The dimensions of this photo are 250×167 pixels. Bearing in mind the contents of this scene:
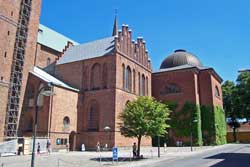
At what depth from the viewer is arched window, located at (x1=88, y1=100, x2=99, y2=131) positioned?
128ft

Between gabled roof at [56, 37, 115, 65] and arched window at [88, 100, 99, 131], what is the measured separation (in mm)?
7748

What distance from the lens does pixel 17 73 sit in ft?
121

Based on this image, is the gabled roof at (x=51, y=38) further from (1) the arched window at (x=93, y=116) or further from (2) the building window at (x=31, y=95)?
(1) the arched window at (x=93, y=116)

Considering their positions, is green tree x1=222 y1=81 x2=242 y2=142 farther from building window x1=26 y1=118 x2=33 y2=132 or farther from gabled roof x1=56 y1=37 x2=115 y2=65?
building window x1=26 y1=118 x2=33 y2=132

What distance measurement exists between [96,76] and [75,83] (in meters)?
3.84

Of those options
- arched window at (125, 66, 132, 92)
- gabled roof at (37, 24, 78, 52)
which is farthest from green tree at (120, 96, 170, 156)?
gabled roof at (37, 24, 78, 52)

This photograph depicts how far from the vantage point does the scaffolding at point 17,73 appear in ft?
114

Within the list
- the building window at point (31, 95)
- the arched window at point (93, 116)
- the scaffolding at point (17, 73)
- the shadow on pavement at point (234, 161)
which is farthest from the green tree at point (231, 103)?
the scaffolding at point (17, 73)

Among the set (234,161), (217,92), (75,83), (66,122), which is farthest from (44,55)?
(234,161)

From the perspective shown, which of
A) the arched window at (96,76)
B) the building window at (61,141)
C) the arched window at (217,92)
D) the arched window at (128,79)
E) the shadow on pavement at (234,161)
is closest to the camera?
the shadow on pavement at (234,161)

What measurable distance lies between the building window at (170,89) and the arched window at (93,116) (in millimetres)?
16896

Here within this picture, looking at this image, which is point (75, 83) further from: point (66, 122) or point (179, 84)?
point (179, 84)

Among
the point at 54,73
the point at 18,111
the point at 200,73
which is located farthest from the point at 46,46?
the point at 200,73

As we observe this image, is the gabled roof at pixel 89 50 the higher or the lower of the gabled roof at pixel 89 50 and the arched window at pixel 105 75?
the higher
